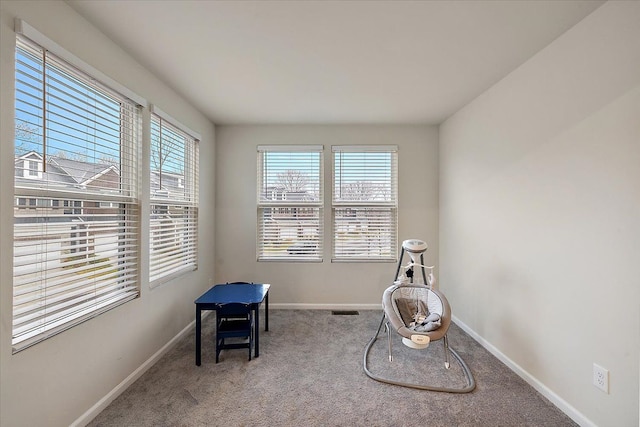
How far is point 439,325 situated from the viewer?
2.17 metres

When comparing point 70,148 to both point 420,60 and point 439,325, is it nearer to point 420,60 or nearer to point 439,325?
point 420,60

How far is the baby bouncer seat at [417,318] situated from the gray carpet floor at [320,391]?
0.05m

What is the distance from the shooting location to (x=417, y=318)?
2447 mm

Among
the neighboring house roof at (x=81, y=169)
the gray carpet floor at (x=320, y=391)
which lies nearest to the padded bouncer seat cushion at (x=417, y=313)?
the gray carpet floor at (x=320, y=391)

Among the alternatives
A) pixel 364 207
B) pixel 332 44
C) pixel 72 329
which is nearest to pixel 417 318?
pixel 364 207

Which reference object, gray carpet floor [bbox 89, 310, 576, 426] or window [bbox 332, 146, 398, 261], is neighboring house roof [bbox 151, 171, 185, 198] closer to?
gray carpet floor [bbox 89, 310, 576, 426]

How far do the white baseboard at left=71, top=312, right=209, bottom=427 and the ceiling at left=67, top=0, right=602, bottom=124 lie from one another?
252cm

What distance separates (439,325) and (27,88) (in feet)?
10.2

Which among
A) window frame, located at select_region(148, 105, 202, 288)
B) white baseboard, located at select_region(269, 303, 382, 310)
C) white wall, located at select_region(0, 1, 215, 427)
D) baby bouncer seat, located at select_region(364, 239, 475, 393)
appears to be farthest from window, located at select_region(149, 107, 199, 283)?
baby bouncer seat, located at select_region(364, 239, 475, 393)

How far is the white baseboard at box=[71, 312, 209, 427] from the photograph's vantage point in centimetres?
165

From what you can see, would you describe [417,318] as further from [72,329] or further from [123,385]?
[72,329]

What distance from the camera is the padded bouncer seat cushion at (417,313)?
213 cm

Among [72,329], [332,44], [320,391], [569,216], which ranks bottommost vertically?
[320,391]

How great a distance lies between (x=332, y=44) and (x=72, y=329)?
8.27 ft
